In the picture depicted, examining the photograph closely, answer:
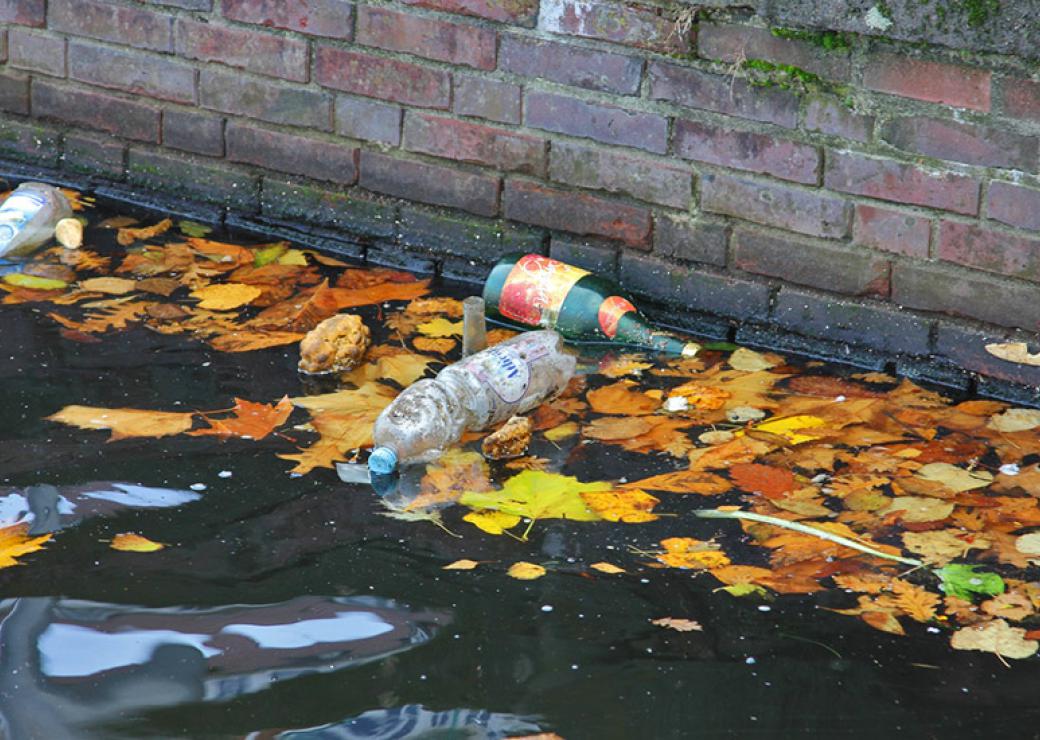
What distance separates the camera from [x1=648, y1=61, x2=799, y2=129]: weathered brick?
3021 mm

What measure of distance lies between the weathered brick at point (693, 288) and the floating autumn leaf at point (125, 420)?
3.80ft

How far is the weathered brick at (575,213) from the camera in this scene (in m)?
3.30

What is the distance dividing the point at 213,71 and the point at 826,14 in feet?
5.51

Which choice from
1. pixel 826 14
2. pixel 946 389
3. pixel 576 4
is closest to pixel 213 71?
pixel 576 4

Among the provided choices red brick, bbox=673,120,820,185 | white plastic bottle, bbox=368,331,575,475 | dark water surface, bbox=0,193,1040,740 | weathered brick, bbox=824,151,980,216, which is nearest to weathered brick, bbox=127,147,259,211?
white plastic bottle, bbox=368,331,575,475

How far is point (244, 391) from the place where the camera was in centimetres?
287

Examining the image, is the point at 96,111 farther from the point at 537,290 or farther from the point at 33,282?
the point at 537,290

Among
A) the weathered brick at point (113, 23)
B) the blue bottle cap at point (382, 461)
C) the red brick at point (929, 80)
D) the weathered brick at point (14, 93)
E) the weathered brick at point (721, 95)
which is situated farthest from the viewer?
the weathered brick at point (14, 93)

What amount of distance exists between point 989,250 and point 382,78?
1.53 meters

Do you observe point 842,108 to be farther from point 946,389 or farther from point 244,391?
point 244,391

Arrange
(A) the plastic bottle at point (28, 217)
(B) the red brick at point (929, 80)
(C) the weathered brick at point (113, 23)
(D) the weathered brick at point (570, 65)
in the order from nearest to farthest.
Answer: (B) the red brick at point (929, 80) → (D) the weathered brick at point (570, 65) → (A) the plastic bottle at point (28, 217) → (C) the weathered brick at point (113, 23)

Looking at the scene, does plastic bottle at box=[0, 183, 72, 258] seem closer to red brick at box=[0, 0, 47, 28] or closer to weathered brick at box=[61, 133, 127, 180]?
weathered brick at box=[61, 133, 127, 180]

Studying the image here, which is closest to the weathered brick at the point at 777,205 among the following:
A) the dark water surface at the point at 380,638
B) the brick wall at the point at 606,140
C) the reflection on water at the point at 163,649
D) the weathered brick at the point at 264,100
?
the brick wall at the point at 606,140

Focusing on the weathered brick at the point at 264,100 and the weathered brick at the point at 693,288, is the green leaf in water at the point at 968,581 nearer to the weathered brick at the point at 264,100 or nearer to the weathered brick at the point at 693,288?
the weathered brick at the point at 693,288
